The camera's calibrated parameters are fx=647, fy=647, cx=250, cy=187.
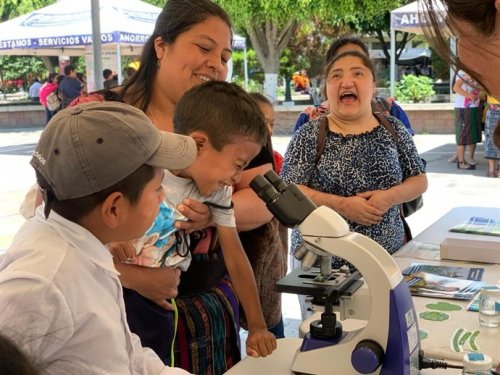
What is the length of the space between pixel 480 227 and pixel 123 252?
5.49ft

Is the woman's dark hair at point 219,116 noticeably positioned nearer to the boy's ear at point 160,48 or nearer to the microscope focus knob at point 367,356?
the boy's ear at point 160,48

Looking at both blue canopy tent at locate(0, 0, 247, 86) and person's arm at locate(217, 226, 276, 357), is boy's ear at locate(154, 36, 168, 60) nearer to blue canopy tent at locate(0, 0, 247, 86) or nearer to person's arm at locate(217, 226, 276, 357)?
person's arm at locate(217, 226, 276, 357)

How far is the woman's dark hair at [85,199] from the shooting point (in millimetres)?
1321

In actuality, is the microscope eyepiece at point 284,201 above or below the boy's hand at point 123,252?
above

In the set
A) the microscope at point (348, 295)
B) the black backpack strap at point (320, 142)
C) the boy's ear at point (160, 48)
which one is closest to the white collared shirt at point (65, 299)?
the microscope at point (348, 295)

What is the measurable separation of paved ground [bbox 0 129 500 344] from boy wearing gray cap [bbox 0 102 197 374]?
254 centimetres

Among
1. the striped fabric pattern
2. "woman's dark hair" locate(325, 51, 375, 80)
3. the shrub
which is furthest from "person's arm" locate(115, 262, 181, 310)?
the shrub

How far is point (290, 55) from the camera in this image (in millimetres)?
24328

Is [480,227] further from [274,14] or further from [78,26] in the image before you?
[274,14]

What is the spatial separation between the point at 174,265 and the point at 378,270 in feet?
2.01

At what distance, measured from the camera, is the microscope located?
1440mm

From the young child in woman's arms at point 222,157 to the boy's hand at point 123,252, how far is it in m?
0.01

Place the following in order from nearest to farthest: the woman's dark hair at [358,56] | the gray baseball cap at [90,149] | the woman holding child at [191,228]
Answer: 1. the gray baseball cap at [90,149]
2. the woman holding child at [191,228]
3. the woman's dark hair at [358,56]

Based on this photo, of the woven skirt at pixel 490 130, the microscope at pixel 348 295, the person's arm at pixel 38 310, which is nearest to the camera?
the person's arm at pixel 38 310
